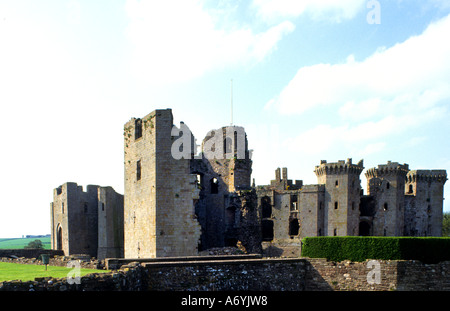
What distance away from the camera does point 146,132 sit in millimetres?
21812

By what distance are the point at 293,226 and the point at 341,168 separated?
407 inches

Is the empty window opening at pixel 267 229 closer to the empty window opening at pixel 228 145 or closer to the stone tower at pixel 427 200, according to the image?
the stone tower at pixel 427 200

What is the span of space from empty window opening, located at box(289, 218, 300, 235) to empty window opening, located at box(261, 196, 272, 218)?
3.30 metres

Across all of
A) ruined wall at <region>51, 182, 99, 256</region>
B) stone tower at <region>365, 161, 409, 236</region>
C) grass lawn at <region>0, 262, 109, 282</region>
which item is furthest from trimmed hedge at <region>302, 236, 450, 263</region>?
stone tower at <region>365, 161, 409, 236</region>

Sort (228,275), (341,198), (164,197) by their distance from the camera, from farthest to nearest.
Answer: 1. (341,198)
2. (164,197)
3. (228,275)

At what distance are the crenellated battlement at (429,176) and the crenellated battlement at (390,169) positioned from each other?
1.49 metres

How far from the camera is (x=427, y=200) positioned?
55625 millimetres

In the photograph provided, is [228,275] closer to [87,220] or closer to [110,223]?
[110,223]

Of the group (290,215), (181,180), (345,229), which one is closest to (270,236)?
(290,215)

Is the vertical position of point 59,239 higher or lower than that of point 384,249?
lower

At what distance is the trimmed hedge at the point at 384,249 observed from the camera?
733 inches

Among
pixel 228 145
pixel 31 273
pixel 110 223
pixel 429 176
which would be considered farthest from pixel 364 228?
pixel 31 273

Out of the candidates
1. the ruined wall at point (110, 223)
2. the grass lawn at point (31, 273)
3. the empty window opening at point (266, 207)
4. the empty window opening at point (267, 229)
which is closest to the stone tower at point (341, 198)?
the empty window opening at point (266, 207)

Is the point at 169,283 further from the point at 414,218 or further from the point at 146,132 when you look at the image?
the point at 414,218
